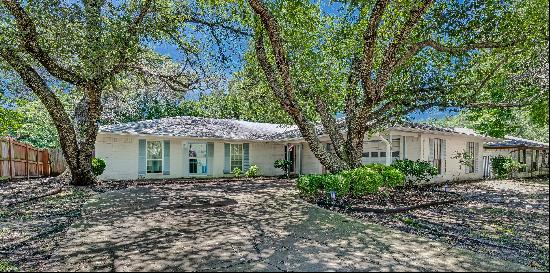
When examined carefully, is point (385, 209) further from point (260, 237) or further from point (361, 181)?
point (260, 237)

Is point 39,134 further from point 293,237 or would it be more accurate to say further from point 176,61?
point 293,237

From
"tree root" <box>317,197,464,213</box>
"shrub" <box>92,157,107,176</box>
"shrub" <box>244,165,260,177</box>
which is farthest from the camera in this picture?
"shrub" <box>244,165,260,177</box>

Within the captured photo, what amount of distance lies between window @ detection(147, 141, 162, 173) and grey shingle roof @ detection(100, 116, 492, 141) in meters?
0.87

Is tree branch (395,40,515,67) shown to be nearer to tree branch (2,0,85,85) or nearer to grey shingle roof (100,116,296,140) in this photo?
grey shingle roof (100,116,296,140)

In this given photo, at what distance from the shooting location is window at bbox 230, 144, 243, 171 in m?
20.6

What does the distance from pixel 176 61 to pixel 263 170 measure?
9.26m

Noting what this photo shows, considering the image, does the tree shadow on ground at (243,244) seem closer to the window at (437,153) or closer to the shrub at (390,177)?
the shrub at (390,177)

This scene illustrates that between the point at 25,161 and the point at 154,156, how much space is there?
6.22 metres

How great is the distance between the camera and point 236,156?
818 inches

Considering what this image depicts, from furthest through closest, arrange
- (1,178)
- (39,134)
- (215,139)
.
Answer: (39,134)
(215,139)
(1,178)

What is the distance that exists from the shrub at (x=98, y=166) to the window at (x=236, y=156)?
6892 millimetres

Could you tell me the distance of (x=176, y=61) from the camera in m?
14.8

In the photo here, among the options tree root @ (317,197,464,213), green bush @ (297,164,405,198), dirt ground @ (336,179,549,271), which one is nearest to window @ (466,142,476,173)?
dirt ground @ (336,179,549,271)

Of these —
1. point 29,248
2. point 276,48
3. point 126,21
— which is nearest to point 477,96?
point 276,48
